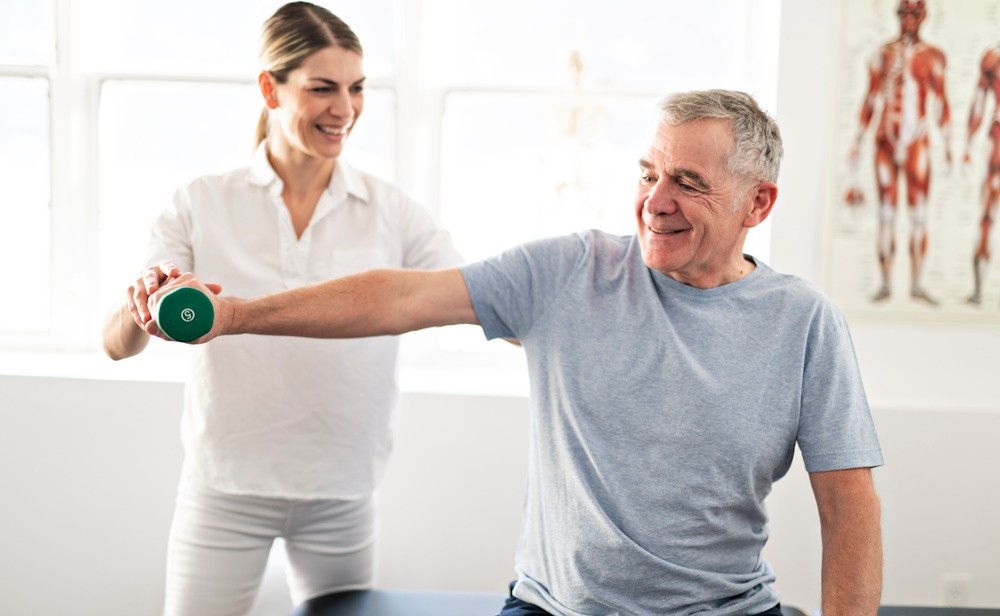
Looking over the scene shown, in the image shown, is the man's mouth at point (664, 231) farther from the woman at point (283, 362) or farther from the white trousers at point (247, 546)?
the white trousers at point (247, 546)

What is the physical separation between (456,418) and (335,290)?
1176mm

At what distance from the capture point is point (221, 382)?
196cm

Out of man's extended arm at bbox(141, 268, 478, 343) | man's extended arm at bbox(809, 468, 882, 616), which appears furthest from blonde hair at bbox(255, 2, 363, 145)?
man's extended arm at bbox(809, 468, 882, 616)

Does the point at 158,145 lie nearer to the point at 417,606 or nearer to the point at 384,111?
the point at 384,111

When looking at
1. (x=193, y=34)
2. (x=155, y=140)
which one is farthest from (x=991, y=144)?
(x=155, y=140)

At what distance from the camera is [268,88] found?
6.52 feet

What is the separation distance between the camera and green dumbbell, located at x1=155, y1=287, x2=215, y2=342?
1442 millimetres

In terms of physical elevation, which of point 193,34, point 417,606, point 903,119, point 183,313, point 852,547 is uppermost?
point 193,34

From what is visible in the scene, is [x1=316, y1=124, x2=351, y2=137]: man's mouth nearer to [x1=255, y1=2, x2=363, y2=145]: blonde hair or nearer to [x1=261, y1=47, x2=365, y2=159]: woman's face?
[x1=261, y1=47, x2=365, y2=159]: woman's face

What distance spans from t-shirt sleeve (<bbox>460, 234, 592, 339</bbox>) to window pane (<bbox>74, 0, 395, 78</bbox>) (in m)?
1.55

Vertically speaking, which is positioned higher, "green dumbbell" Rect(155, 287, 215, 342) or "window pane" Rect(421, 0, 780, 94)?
"window pane" Rect(421, 0, 780, 94)

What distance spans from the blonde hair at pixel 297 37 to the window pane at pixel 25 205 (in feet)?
4.91

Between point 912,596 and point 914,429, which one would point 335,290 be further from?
point 912,596

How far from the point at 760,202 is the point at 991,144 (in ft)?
4.73
